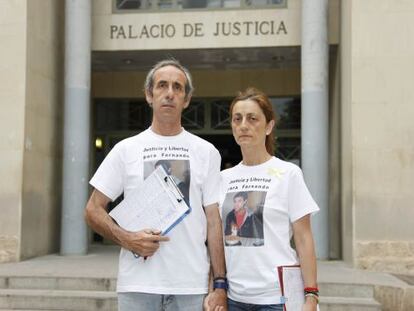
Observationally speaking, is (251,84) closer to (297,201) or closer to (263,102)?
(263,102)

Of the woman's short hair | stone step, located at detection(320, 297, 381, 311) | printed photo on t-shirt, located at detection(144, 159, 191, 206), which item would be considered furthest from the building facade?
printed photo on t-shirt, located at detection(144, 159, 191, 206)

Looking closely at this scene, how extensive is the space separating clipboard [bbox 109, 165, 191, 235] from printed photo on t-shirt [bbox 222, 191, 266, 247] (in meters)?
0.21

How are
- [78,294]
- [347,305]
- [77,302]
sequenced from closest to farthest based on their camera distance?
1. [347,305]
2. [77,302]
3. [78,294]

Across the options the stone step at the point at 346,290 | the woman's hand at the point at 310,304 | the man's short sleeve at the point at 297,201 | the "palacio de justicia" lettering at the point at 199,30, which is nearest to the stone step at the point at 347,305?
the stone step at the point at 346,290

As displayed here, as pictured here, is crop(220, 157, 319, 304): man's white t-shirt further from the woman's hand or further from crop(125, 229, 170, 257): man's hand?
crop(125, 229, 170, 257): man's hand

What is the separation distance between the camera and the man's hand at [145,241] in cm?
259

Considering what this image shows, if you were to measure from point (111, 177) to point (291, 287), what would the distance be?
100cm

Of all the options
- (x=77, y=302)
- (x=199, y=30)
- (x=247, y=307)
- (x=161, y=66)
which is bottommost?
(x=77, y=302)

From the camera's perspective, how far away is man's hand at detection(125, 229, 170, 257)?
2.59m

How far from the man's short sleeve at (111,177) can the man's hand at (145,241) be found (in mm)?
248

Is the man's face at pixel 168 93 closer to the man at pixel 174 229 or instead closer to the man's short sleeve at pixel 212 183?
the man at pixel 174 229

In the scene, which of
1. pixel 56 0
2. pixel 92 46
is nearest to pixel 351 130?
pixel 92 46

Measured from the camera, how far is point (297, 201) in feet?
8.85

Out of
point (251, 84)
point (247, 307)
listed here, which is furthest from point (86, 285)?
point (251, 84)
